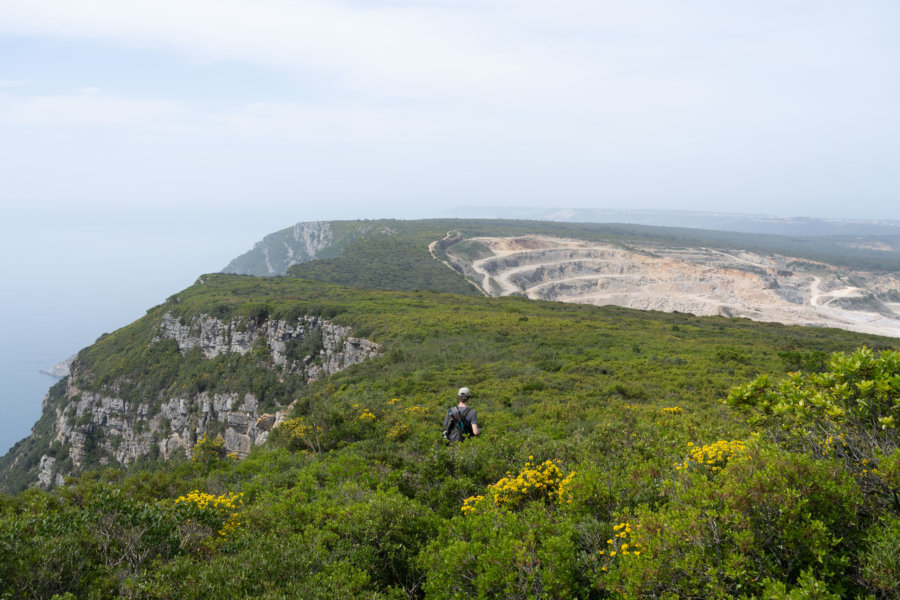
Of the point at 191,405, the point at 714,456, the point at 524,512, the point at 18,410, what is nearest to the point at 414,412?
the point at 524,512

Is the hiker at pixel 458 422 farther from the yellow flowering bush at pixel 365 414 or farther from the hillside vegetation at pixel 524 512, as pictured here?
the yellow flowering bush at pixel 365 414

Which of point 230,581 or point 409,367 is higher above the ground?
point 230,581

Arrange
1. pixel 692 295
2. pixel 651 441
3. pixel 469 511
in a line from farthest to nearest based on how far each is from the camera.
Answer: pixel 692 295
pixel 651 441
pixel 469 511

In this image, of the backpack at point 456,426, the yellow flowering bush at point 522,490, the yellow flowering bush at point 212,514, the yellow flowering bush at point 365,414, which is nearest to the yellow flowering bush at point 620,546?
the yellow flowering bush at point 522,490

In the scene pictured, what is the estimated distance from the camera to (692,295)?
8938 centimetres

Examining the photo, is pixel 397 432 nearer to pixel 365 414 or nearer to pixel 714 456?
pixel 365 414

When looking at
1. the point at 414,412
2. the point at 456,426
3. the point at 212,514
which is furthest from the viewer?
the point at 414,412

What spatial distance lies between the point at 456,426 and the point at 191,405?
43394mm

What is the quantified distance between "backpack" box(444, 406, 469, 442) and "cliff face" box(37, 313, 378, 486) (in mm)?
22939

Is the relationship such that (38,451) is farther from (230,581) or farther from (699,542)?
(699,542)

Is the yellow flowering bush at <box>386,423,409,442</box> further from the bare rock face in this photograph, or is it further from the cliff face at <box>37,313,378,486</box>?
the bare rock face

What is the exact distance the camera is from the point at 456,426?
34.2 feet

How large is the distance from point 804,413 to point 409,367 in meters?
20.8

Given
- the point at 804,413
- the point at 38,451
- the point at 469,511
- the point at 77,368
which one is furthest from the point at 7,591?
the point at 77,368
